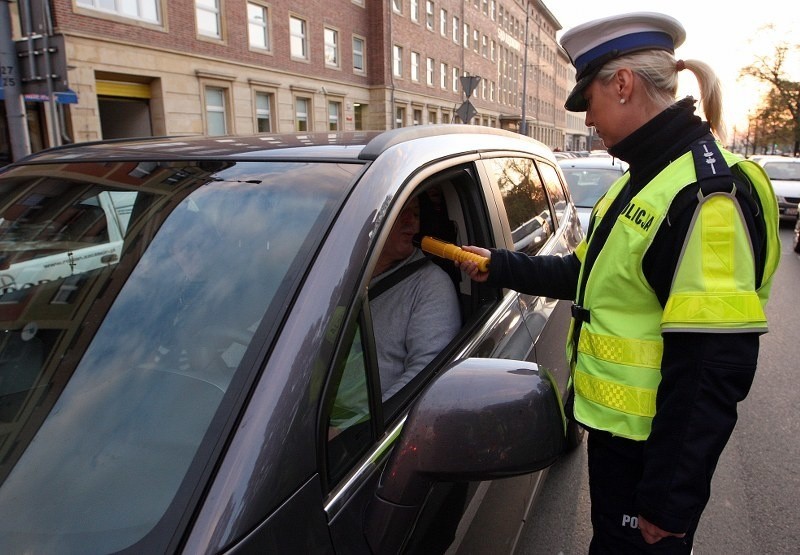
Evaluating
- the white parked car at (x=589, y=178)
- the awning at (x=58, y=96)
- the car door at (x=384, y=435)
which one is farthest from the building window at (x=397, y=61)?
the car door at (x=384, y=435)

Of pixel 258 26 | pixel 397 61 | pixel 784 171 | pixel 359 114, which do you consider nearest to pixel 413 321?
pixel 784 171

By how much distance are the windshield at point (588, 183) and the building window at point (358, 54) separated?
22.5 meters

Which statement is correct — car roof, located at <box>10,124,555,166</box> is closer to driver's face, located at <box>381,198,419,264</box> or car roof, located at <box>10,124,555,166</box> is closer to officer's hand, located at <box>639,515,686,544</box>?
driver's face, located at <box>381,198,419,264</box>

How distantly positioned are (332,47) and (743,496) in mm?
27240

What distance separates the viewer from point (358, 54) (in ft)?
96.9

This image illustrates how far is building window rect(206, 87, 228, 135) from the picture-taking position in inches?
798

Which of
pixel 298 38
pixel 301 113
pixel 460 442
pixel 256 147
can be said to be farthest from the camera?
pixel 301 113

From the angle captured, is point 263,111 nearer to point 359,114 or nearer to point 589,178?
point 359,114

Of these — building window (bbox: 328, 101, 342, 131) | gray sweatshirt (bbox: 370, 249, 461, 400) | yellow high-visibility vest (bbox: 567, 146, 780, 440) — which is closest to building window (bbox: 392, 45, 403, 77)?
building window (bbox: 328, 101, 342, 131)

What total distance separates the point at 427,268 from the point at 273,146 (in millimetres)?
828

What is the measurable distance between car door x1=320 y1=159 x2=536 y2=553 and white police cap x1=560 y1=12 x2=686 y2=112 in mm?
483

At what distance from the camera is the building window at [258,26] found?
2147 cm

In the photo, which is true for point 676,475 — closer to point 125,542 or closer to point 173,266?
point 125,542

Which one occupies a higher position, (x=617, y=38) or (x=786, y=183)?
(x=617, y=38)
